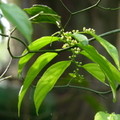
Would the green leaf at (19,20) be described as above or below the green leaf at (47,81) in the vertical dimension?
above

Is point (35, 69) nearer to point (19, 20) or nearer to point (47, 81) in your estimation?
point (47, 81)

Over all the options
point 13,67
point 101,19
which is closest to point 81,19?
point 101,19

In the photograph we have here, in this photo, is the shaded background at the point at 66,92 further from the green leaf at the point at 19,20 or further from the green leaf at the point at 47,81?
the green leaf at the point at 19,20

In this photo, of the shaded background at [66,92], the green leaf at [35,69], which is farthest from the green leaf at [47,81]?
the shaded background at [66,92]

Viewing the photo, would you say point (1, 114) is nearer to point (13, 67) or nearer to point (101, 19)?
point (13, 67)

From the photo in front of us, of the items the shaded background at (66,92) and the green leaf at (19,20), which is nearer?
the green leaf at (19,20)

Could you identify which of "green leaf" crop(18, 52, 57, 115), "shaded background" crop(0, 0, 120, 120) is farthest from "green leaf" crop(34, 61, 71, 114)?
"shaded background" crop(0, 0, 120, 120)

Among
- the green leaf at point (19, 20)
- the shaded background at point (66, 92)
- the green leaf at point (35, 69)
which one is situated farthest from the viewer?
the shaded background at point (66, 92)

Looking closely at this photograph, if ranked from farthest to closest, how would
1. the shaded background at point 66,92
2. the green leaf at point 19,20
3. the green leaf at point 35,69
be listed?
the shaded background at point 66,92
the green leaf at point 35,69
the green leaf at point 19,20
